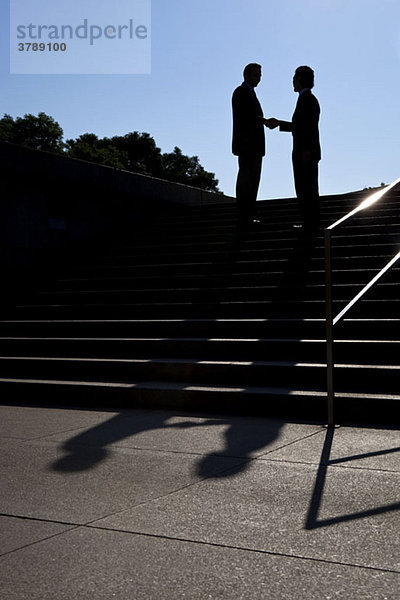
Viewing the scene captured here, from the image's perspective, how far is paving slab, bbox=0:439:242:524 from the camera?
11.7 feet

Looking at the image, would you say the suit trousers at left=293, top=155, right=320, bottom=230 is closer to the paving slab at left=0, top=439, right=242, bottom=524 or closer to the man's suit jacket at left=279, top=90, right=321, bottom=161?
the man's suit jacket at left=279, top=90, right=321, bottom=161

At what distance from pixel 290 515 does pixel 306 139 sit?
7268 millimetres

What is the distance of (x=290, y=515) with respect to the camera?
3.34 meters

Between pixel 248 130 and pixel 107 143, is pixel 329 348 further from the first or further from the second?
pixel 107 143

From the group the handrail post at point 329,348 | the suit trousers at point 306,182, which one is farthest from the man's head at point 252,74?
the handrail post at point 329,348

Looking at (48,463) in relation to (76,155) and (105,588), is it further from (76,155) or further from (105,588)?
(76,155)

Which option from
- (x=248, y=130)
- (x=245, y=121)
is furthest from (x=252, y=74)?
(x=248, y=130)

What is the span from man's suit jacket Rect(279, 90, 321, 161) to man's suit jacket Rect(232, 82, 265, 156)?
0.75m

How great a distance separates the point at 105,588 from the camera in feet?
8.55

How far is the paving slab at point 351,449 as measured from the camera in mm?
4250

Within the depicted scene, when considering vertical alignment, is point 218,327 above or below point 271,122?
below

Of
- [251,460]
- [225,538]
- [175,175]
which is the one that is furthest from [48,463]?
[175,175]

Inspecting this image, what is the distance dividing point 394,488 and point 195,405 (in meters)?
2.63

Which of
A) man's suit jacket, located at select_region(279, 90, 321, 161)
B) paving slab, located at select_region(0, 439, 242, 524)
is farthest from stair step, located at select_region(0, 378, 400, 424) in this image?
man's suit jacket, located at select_region(279, 90, 321, 161)
